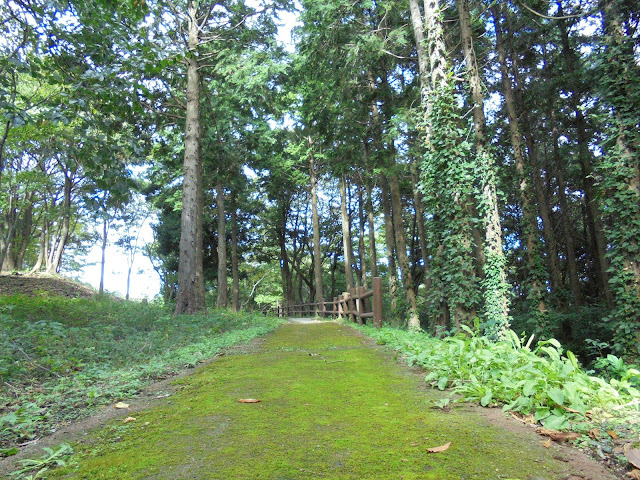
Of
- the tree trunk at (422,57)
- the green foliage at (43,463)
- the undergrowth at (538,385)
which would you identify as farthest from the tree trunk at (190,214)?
the green foliage at (43,463)

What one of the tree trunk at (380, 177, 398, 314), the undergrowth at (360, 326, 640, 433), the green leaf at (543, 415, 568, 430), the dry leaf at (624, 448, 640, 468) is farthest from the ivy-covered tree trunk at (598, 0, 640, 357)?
the dry leaf at (624, 448, 640, 468)

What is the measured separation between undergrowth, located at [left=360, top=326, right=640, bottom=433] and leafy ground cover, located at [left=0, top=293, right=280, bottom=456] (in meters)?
2.62

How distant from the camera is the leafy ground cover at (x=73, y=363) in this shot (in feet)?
8.52

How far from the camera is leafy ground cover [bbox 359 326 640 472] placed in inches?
73.6

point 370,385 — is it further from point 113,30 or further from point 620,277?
point 620,277

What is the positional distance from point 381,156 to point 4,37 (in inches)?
380

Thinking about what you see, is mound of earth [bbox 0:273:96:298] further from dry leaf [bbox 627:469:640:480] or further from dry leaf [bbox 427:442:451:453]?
dry leaf [bbox 627:469:640:480]

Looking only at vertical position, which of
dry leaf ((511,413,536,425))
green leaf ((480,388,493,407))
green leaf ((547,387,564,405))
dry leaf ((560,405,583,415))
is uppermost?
green leaf ((547,387,564,405))

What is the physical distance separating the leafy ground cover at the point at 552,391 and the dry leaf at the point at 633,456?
0.04ft

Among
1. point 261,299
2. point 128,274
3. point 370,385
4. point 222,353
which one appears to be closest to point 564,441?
point 370,385

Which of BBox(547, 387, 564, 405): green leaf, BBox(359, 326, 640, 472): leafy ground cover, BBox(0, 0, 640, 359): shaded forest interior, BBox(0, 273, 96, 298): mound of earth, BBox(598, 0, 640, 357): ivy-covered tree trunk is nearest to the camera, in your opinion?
BBox(359, 326, 640, 472): leafy ground cover

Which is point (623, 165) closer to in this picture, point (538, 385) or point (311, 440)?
point (538, 385)

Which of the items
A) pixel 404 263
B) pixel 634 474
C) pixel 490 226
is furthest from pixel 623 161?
pixel 634 474

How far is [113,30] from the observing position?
5438 millimetres
